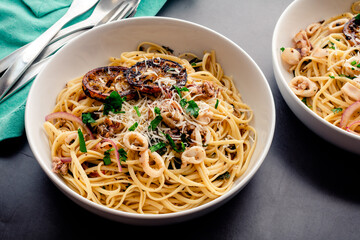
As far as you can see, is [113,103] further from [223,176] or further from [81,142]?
[223,176]

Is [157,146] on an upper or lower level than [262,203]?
upper

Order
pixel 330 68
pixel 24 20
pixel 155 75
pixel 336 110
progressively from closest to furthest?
1. pixel 155 75
2. pixel 336 110
3. pixel 330 68
4. pixel 24 20

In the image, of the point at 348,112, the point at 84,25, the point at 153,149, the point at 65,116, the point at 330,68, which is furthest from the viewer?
the point at 84,25

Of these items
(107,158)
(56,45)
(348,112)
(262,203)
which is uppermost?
(56,45)

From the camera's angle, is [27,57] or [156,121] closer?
[156,121]

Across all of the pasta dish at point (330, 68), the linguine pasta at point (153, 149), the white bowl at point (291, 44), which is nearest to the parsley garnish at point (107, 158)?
the linguine pasta at point (153, 149)

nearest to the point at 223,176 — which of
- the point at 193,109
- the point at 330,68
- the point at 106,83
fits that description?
the point at 193,109

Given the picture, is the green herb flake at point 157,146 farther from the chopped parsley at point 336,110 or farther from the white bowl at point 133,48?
the chopped parsley at point 336,110
